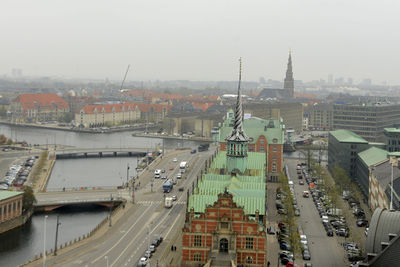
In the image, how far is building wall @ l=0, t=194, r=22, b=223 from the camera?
129 ft

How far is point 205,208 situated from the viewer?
29.4 metres

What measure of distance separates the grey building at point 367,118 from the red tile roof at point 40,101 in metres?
67.9

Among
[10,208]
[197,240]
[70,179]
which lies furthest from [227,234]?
[70,179]

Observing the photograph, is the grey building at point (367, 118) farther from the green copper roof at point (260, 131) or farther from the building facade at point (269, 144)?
the building facade at point (269, 144)

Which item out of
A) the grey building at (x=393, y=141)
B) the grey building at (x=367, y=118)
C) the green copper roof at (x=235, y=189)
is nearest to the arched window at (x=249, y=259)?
the green copper roof at (x=235, y=189)

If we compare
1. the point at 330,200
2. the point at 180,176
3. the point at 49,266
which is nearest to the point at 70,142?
the point at 180,176

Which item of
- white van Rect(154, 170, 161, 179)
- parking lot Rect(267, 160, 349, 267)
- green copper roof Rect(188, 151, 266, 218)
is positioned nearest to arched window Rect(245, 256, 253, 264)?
parking lot Rect(267, 160, 349, 267)

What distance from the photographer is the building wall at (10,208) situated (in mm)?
39406

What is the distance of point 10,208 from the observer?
4031 centimetres

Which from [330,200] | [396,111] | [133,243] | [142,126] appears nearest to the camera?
[133,243]

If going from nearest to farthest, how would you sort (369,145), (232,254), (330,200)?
(232,254)
(330,200)
(369,145)

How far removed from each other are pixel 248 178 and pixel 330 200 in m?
11.0

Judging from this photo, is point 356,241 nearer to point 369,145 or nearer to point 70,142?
point 369,145

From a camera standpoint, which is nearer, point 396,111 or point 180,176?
point 180,176
